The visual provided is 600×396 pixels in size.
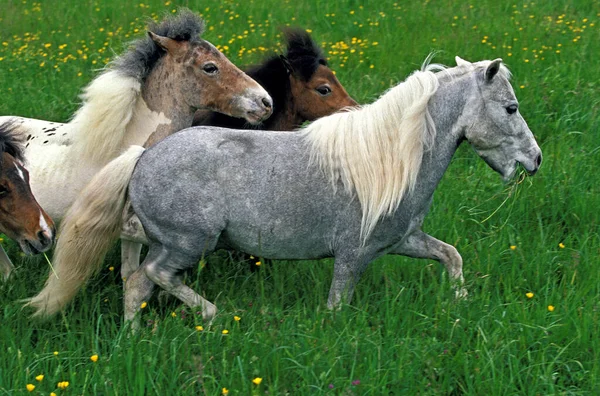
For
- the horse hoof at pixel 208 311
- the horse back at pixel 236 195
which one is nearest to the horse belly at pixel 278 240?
the horse back at pixel 236 195

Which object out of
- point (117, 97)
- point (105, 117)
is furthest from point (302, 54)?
point (105, 117)

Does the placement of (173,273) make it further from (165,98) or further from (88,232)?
(165,98)

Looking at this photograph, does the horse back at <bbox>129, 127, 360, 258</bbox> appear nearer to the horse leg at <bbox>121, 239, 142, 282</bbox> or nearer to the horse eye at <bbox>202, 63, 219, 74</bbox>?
the horse leg at <bbox>121, 239, 142, 282</bbox>

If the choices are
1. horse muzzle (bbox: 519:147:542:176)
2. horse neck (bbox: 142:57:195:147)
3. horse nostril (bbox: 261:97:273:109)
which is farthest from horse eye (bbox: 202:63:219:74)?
horse muzzle (bbox: 519:147:542:176)

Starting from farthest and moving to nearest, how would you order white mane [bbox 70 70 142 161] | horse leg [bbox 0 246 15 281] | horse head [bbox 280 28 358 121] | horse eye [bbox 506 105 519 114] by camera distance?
1. horse head [bbox 280 28 358 121]
2. horse leg [bbox 0 246 15 281]
3. white mane [bbox 70 70 142 161]
4. horse eye [bbox 506 105 519 114]

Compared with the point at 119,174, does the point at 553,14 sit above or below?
below

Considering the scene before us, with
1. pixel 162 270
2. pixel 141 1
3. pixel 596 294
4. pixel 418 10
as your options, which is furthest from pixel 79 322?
pixel 141 1

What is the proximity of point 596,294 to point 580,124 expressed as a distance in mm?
3026

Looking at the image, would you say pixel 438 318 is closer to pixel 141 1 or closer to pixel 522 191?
pixel 522 191

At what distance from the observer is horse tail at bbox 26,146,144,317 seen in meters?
4.79

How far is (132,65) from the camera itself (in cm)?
566

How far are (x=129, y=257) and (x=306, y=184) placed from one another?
1.40 meters

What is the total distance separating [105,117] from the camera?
5438mm

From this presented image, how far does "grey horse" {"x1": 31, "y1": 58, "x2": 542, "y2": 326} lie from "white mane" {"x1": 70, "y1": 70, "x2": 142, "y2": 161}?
0.64 meters
